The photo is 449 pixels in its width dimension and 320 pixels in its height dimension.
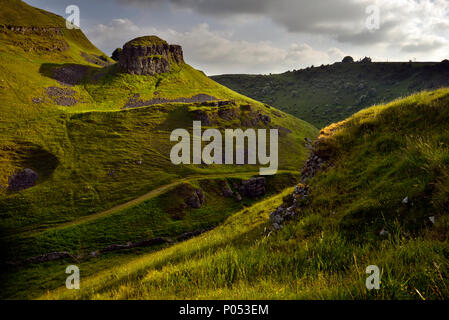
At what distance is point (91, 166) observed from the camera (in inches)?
2672

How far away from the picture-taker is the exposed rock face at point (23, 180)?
186ft

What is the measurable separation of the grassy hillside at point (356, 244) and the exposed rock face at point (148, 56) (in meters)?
165

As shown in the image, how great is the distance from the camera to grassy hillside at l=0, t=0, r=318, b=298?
147ft

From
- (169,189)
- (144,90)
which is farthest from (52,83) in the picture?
(169,189)

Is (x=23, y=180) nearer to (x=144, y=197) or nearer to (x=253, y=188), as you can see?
(x=144, y=197)

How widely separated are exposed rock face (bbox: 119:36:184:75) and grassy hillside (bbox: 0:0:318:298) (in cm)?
1788

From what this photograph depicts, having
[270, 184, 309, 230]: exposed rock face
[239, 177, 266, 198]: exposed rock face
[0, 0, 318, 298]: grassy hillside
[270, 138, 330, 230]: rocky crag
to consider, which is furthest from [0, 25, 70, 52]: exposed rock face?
[270, 184, 309, 230]: exposed rock face

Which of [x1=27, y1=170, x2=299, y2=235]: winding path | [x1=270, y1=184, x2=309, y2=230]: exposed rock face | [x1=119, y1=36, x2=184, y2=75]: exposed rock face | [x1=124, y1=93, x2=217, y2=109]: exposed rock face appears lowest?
[x1=27, y1=170, x2=299, y2=235]: winding path

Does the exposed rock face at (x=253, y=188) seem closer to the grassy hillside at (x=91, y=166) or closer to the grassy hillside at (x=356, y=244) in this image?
the grassy hillside at (x=91, y=166)

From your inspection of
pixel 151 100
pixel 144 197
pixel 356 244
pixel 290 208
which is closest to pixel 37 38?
pixel 151 100

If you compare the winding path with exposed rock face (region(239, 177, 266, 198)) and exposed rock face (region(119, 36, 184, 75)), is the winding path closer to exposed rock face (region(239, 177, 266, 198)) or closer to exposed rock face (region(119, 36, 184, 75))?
exposed rock face (region(239, 177, 266, 198))

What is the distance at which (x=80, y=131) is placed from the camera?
81.2 m

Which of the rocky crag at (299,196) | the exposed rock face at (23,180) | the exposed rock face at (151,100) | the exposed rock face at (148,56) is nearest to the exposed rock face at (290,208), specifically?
the rocky crag at (299,196)

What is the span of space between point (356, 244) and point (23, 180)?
79194 millimetres
